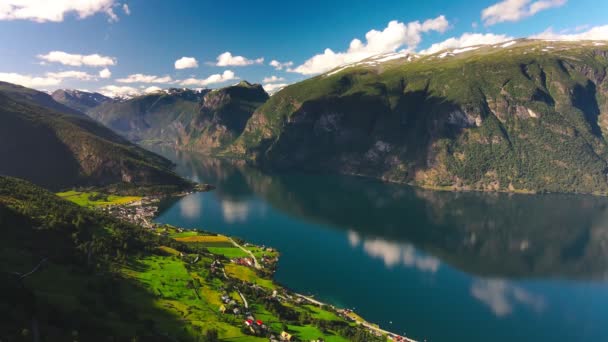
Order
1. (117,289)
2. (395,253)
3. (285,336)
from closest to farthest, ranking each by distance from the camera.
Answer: (285,336) → (117,289) → (395,253)

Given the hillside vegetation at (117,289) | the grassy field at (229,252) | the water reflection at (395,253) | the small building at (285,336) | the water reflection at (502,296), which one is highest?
the hillside vegetation at (117,289)

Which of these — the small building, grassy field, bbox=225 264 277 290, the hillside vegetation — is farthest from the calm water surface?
the small building

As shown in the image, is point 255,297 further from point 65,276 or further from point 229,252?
point 229,252

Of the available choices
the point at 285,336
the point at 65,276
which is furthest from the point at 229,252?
the point at 65,276

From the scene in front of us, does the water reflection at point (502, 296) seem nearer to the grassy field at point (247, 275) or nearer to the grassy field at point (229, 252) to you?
the grassy field at point (247, 275)

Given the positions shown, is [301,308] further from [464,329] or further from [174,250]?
Answer: [174,250]

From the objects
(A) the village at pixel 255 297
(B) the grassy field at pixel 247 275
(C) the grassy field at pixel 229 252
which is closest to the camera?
(A) the village at pixel 255 297

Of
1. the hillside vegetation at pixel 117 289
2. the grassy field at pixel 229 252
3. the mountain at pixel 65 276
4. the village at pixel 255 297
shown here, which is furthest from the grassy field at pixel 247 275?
the mountain at pixel 65 276

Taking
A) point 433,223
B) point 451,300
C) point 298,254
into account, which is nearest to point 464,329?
point 451,300

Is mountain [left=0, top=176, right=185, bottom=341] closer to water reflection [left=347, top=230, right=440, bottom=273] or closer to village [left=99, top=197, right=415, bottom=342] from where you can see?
village [left=99, top=197, right=415, bottom=342]
